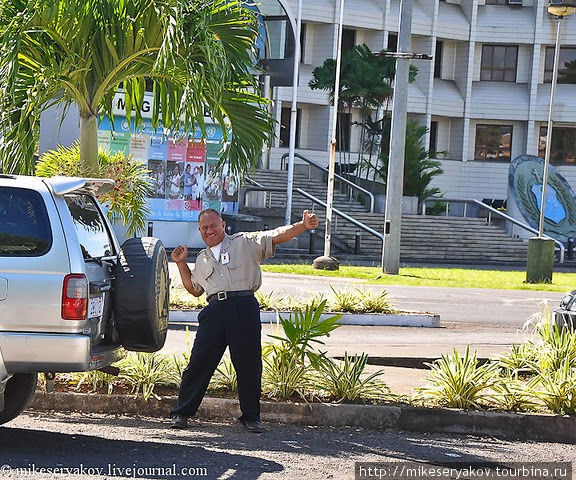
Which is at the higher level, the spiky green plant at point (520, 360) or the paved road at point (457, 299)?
the spiky green plant at point (520, 360)

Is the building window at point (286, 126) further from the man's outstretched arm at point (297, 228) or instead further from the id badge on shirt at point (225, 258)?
the id badge on shirt at point (225, 258)

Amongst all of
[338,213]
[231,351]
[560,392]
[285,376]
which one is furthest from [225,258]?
[338,213]

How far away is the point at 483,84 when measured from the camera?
59.8 m

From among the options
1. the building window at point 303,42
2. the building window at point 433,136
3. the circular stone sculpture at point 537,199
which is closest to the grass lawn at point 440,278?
the circular stone sculpture at point 537,199

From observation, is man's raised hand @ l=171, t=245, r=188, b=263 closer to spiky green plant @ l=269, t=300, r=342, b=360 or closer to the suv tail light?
spiky green plant @ l=269, t=300, r=342, b=360

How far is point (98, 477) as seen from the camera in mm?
7016

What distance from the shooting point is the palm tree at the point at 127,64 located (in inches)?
429

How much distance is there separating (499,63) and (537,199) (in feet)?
45.7

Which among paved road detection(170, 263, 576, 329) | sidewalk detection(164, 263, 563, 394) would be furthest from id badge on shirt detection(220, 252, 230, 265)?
paved road detection(170, 263, 576, 329)

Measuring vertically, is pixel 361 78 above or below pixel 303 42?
below

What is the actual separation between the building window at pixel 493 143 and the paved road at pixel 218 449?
5243 cm

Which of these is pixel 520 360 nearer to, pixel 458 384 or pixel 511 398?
pixel 511 398

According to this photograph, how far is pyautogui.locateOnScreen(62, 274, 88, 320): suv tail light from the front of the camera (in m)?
7.54

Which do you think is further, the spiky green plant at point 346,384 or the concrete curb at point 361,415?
the spiky green plant at point 346,384
